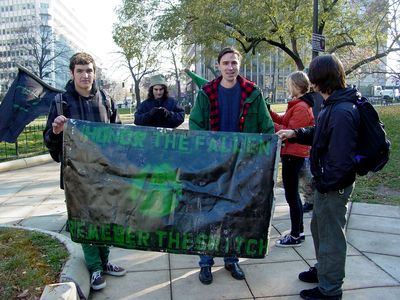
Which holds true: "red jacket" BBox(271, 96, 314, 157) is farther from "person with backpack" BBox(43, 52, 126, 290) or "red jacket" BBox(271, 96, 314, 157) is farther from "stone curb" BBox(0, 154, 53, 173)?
"stone curb" BBox(0, 154, 53, 173)

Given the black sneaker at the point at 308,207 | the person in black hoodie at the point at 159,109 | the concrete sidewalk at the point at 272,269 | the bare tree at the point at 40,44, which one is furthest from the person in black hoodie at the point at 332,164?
the bare tree at the point at 40,44

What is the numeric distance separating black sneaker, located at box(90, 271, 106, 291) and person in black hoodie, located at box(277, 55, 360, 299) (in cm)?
173

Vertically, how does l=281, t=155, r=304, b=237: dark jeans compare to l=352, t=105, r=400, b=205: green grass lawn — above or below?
above

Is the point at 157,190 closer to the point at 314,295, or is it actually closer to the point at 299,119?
the point at 314,295

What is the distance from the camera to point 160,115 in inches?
194

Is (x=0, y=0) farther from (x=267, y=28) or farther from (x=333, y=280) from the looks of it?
(x=333, y=280)

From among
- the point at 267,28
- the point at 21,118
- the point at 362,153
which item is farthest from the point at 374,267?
the point at 267,28

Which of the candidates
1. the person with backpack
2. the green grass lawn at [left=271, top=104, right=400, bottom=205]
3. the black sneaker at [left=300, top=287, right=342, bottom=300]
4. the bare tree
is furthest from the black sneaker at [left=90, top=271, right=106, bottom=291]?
the bare tree

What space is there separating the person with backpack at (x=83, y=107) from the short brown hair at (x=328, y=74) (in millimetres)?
1880

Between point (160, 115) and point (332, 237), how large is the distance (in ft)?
8.49

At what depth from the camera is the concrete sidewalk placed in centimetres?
346

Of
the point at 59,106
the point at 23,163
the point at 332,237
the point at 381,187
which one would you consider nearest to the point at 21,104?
the point at 23,163

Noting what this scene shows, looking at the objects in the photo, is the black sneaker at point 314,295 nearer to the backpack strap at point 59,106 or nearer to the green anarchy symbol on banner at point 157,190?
the green anarchy symbol on banner at point 157,190

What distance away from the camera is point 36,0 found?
94000 millimetres
